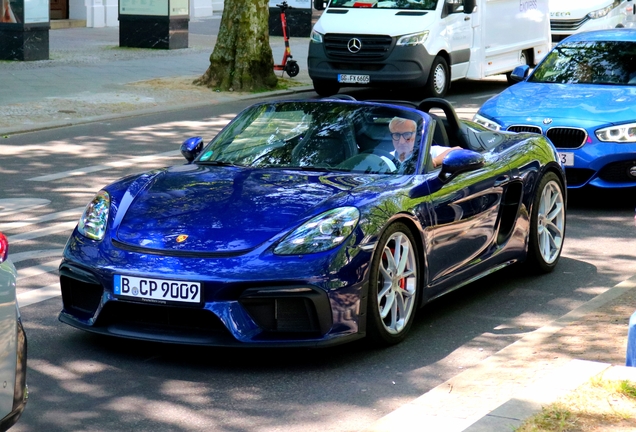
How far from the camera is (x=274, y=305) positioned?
5879mm

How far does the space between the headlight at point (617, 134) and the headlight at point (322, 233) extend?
4.99 m

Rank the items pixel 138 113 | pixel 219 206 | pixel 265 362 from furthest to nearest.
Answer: pixel 138 113 < pixel 219 206 < pixel 265 362

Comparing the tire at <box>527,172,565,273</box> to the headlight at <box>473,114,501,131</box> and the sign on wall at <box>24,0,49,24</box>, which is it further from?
the sign on wall at <box>24,0,49,24</box>

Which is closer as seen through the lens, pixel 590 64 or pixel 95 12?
pixel 590 64

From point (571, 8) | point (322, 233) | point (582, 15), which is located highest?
point (571, 8)

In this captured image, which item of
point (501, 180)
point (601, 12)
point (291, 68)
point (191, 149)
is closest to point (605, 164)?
point (501, 180)

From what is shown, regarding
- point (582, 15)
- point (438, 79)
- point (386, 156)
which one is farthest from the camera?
point (582, 15)

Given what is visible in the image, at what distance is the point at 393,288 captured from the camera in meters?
6.38

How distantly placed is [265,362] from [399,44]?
13.5 metres

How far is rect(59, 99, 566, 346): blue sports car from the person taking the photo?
5852 mm

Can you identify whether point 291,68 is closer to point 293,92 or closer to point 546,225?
point 293,92

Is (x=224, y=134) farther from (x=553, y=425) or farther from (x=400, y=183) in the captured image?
(x=553, y=425)

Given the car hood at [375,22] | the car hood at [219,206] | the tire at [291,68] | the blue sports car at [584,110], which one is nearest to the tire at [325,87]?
the car hood at [375,22]

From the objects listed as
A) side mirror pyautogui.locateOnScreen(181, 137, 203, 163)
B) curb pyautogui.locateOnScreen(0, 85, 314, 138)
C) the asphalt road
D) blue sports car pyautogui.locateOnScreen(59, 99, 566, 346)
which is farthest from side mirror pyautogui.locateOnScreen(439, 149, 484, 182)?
curb pyautogui.locateOnScreen(0, 85, 314, 138)
